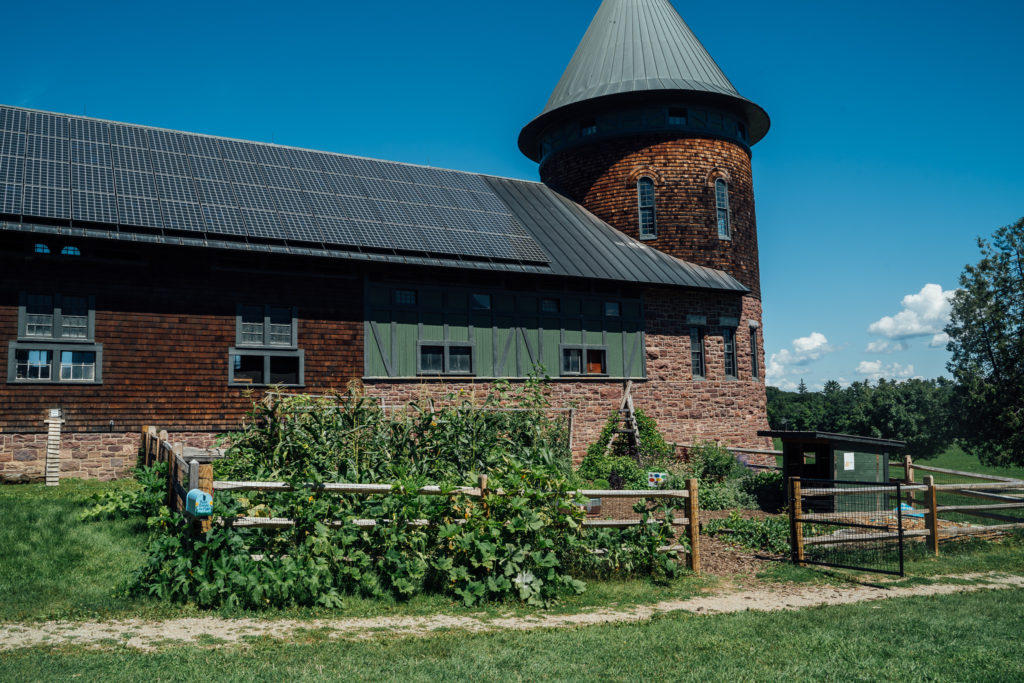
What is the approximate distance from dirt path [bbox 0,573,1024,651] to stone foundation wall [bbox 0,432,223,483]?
970 centimetres

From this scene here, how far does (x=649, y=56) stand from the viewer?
27906mm

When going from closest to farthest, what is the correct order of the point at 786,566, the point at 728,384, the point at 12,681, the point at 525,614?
the point at 12,681, the point at 525,614, the point at 786,566, the point at 728,384

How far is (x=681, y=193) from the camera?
2575 centimetres

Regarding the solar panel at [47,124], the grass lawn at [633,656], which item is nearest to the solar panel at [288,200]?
the solar panel at [47,124]

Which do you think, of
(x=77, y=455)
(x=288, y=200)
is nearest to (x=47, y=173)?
(x=288, y=200)

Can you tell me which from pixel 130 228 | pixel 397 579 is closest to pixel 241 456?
pixel 397 579

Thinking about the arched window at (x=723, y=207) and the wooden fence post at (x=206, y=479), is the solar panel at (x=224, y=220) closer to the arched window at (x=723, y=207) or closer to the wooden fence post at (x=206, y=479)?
the wooden fence post at (x=206, y=479)

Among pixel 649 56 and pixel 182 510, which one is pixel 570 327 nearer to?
pixel 649 56

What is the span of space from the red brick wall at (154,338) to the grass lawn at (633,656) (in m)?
10.2

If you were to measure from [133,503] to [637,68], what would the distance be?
890 inches

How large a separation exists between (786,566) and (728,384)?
14.6m

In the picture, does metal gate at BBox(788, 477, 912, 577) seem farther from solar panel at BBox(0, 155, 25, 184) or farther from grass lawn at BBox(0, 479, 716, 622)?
solar panel at BBox(0, 155, 25, 184)

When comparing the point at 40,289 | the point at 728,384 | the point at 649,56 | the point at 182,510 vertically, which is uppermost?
the point at 649,56

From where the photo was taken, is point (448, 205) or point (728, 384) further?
point (728, 384)
